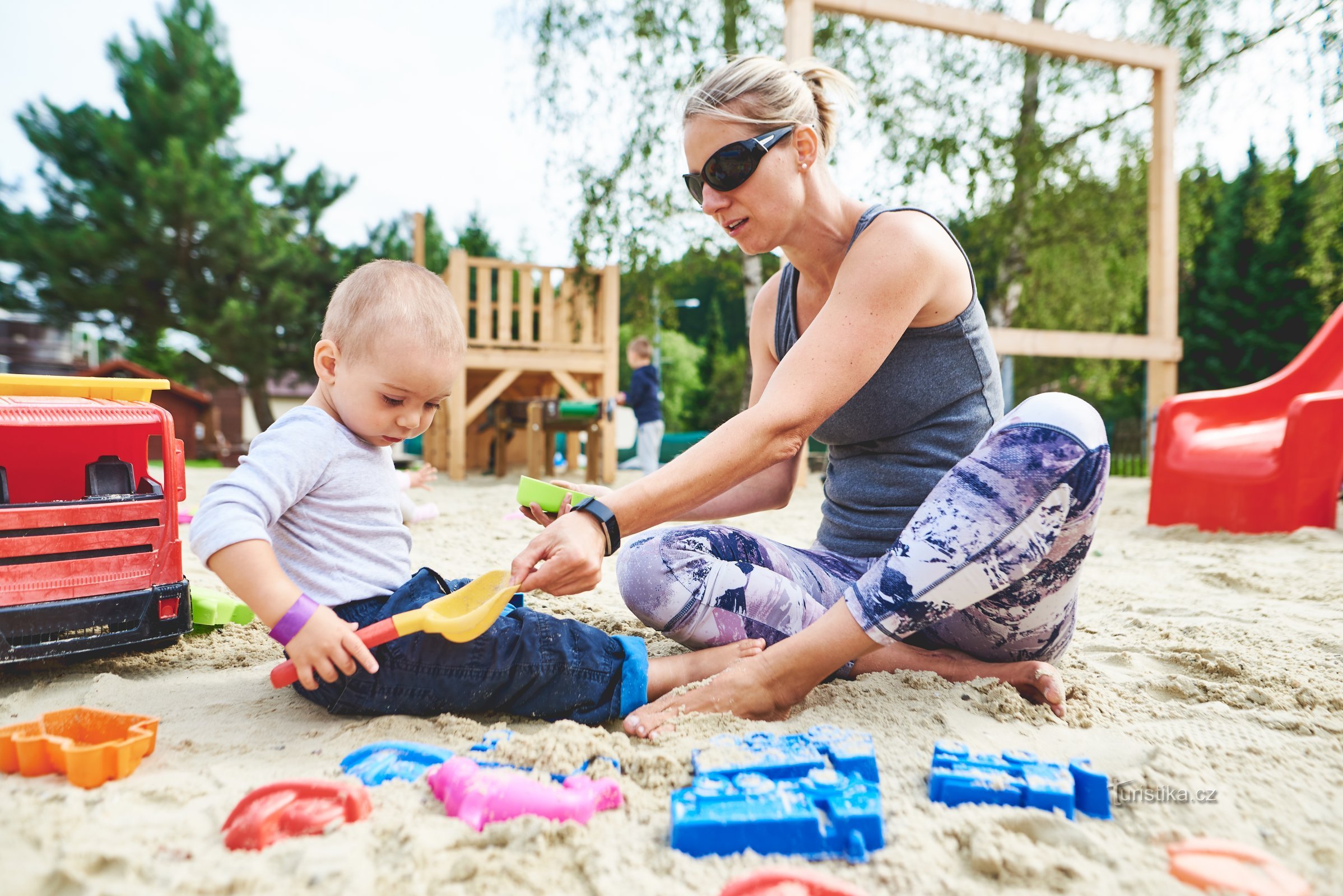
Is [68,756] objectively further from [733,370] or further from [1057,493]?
[733,370]

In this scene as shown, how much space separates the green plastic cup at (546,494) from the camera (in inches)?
59.2

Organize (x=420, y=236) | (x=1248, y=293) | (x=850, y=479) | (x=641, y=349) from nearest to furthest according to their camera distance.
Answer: (x=850, y=479)
(x=420, y=236)
(x=641, y=349)
(x=1248, y=293)

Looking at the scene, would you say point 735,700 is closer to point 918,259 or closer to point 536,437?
point 918,259

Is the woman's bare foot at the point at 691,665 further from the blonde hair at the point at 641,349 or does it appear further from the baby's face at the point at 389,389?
the blonde hair at the point at 641,349

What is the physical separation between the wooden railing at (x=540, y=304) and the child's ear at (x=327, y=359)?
5.38 m

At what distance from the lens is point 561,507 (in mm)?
1506

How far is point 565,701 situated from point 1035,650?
84 centimetres

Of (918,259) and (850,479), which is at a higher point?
(918,259)

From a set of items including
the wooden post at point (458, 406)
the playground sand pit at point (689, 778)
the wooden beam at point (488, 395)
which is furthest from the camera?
the wooden beam at point (488, 395)

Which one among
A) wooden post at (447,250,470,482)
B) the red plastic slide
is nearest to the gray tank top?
the red plastic slide

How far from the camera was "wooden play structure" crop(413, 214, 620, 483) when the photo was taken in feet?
22.7

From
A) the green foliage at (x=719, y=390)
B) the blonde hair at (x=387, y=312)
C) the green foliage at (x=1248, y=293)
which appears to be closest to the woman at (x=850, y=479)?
the blonde hair at (x=387, y=312)

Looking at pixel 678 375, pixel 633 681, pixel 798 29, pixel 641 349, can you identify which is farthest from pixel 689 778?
pixel 678 375

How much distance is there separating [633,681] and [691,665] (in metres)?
0.12
